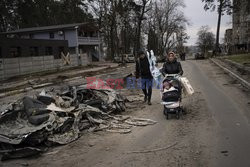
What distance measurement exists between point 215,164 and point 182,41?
94176 millimetres

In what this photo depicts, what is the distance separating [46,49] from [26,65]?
8.97 metres

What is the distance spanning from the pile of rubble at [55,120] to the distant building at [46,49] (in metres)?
18.3

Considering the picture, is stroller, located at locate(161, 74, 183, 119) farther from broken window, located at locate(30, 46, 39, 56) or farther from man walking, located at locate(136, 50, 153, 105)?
broken window, located at locate(30, 46, 39, 56)

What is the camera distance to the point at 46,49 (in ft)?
116

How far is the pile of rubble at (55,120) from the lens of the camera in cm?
544

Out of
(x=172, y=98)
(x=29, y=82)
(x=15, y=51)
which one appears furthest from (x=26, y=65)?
(x=172, y=98)

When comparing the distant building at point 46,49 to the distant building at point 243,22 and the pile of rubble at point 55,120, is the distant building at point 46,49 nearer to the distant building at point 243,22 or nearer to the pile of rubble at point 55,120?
the pile of rubble at point 55,120

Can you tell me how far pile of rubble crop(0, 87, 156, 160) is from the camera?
5.44 m

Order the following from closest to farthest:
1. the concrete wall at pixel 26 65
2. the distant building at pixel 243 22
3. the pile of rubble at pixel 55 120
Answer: the pile of rubble at pixel 55 120 < the distant building at pixel 243 22 < the concrete wall at pixel 26 65

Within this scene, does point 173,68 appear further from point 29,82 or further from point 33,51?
point 33,51

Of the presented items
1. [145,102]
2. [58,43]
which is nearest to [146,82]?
[145,102]

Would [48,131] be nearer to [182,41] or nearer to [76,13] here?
[76,13]

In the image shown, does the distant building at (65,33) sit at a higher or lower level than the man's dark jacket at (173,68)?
higher


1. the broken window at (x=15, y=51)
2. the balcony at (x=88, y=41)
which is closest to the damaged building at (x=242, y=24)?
the broken window at (x=15, y=51)
